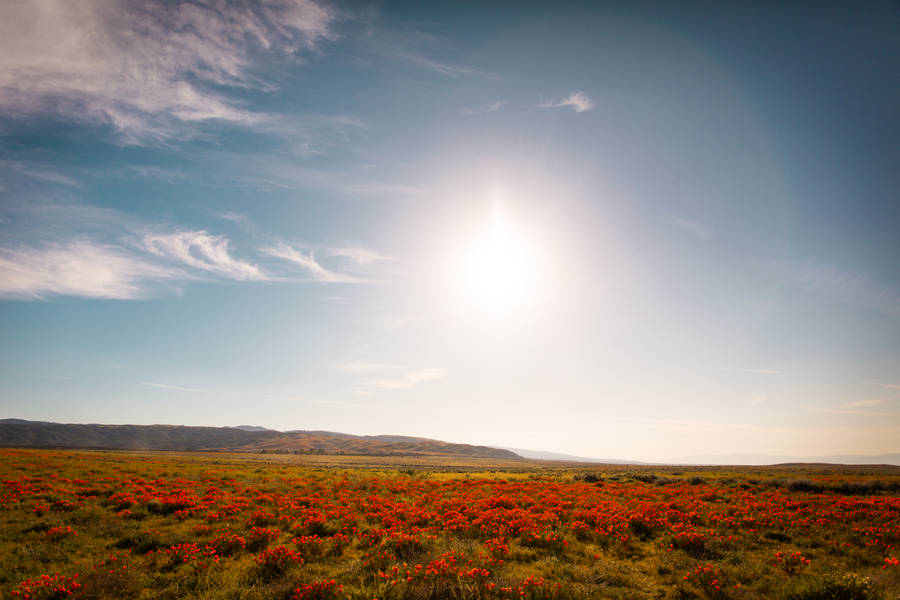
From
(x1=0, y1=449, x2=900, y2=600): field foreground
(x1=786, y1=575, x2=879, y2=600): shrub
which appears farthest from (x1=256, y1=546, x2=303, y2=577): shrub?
(x1=786, y1=575, x2=879, y2=600): shrub

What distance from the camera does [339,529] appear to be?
14.9m

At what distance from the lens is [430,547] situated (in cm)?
1266

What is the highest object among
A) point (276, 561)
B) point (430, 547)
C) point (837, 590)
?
point (837, 590)

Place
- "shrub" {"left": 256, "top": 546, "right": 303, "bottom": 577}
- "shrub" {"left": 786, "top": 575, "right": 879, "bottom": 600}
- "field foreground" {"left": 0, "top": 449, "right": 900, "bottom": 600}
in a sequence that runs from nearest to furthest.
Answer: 1. "shrub" {"left": 786, "top": 575, "right": 879, "bottom": 600}
2. "field foreground" {"left": 0, "top": 449, "right": 900, "bottom": 600}
3. "shrub" {"left": 256, "top": 546, "right": 303, "bottom": 577}

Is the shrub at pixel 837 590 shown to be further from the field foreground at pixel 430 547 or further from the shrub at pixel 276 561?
the shrub at pixel 276 561

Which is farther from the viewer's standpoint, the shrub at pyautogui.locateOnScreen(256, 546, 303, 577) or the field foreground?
the shrub at pyautogui.locateOnScreen(256, 546, 303, 577)

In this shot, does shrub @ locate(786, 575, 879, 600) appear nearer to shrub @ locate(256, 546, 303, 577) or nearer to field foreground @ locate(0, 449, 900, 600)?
field foreground @ locate(0, 449, 900, 600)

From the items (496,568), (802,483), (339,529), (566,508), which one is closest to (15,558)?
(339,529)

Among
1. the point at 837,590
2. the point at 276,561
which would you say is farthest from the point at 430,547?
the point at 837,590

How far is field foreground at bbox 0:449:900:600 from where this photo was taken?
31.0ft

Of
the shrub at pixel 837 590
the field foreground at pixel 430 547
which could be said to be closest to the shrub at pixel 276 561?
the field foreground at pixel 430 547

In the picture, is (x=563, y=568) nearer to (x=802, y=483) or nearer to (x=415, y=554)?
(x=415, y=554)

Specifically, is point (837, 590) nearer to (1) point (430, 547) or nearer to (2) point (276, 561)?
(1) point (430, 547)

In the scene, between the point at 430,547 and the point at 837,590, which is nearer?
the point at 837,590
